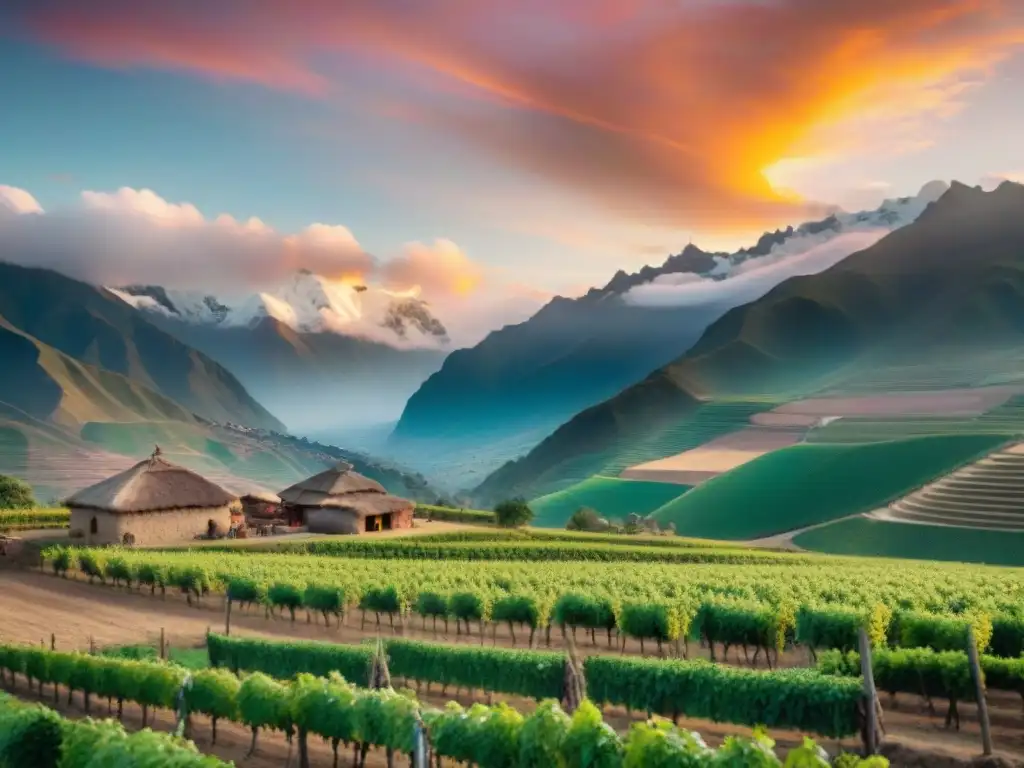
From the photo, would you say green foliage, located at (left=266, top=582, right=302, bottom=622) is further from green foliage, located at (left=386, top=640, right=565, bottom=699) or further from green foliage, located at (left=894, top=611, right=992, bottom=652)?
green foliage, located at (left=894, top=611, right=992, bottom=652)

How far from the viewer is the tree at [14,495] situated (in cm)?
6850

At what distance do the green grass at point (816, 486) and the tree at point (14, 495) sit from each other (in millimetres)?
57691

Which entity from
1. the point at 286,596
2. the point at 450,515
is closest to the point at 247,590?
the point at 286,596

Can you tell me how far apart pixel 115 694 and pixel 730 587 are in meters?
20.2

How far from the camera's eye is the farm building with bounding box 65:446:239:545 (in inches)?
2003

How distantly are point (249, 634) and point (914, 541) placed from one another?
51.3 metres

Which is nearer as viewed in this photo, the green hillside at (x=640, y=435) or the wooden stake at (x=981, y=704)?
the wooden stake at (x=981, y=704)

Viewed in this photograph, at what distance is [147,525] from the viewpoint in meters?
51.9

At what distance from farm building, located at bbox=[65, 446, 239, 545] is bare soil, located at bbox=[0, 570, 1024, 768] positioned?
943 centimetres

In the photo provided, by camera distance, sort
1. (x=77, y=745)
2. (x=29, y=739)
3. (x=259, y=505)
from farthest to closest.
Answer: (x=259, y=505)
(x=29, y=739)
(x=77, y=745)

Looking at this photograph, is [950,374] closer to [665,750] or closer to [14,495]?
[14,495]

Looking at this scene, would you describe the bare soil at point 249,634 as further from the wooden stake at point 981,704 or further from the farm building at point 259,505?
the farm building at point 259,505

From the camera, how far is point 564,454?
647 feet

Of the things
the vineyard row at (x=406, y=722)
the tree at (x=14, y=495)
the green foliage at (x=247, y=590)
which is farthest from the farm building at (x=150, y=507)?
the vineyard row at (x=406, y=722)
